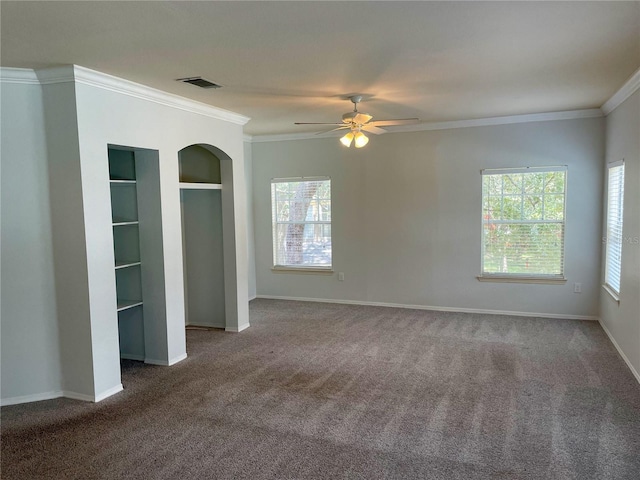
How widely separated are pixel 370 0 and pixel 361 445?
8.50 feet

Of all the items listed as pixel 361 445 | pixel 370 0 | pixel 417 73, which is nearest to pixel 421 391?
pixel 361 445

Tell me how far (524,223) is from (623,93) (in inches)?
76.8

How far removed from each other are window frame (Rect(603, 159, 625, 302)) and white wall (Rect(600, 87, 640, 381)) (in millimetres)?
110

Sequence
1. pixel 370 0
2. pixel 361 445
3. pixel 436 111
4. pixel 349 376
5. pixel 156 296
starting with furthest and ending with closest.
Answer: pixel 436 111 → pixel 156 296 → pixel 349 376 → pixel 361 445 → pixel 370 0

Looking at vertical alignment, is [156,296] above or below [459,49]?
below

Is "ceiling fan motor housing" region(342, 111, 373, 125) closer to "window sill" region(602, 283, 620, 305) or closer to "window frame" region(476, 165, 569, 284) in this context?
"window frame" region(476, 165, 569, 284)

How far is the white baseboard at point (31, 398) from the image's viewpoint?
11.8 feet

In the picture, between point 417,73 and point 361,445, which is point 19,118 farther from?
point 361,445

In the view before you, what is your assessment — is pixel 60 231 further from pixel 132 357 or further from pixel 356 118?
pixel 356 118

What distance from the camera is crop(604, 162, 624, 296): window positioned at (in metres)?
4.76

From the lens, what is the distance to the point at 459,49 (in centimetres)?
302

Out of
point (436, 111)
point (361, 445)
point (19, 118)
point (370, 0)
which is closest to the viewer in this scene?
point (370, 0)

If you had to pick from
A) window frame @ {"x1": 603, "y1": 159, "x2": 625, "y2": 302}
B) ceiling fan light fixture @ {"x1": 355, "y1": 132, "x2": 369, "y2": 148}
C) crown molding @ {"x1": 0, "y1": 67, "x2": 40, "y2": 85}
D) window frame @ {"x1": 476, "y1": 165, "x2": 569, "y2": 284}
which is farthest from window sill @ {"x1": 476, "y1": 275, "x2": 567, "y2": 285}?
crown molding @ {"x1": 0, "y1": 67, "x2": 40, "y2": 85}

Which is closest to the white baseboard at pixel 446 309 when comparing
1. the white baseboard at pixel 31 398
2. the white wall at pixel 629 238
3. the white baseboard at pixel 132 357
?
the white wall at pixel 629 238
